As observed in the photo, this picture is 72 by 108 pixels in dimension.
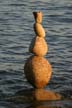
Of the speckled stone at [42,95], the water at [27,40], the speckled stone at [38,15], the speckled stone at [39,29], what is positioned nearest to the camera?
the speckled stone at [38,15]

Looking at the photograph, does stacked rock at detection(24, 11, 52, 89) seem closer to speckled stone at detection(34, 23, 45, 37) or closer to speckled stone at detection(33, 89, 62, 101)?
speckled stone at detection(34, 23, 45, 37)

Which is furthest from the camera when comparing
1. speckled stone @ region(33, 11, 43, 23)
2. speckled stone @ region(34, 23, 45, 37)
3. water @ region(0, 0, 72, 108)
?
water @ region(0, 0, 72, 108)

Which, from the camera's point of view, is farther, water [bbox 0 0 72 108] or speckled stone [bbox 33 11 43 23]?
water [bbox 0 0 72 108]

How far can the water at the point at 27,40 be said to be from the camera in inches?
615

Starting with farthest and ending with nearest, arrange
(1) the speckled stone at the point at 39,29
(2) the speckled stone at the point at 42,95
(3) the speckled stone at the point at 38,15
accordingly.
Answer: (2) the speckled stone at the point at 42,95 → (1) the speckled stone at the point at 39,29 → (3) the speckled stone at the point at 38,15

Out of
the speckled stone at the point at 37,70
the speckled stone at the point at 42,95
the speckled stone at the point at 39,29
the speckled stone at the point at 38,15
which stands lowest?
the speckled stone at the point at 42,95

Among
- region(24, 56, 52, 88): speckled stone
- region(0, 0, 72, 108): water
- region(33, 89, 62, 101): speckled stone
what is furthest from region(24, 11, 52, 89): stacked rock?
region(0, 0, 72, 108): water

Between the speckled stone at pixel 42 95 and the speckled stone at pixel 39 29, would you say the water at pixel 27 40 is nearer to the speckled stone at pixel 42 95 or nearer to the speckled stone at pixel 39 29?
the speckled stone at pixel 42 95

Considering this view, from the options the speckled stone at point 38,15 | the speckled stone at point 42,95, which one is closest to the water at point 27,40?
the speckled stone at point 42,95

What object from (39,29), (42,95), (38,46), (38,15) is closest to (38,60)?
(38,46)

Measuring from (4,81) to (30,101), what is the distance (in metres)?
2.33

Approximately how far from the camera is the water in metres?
15.6

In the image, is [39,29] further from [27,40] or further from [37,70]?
[27,40]

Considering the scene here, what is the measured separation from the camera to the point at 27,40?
837 inches
